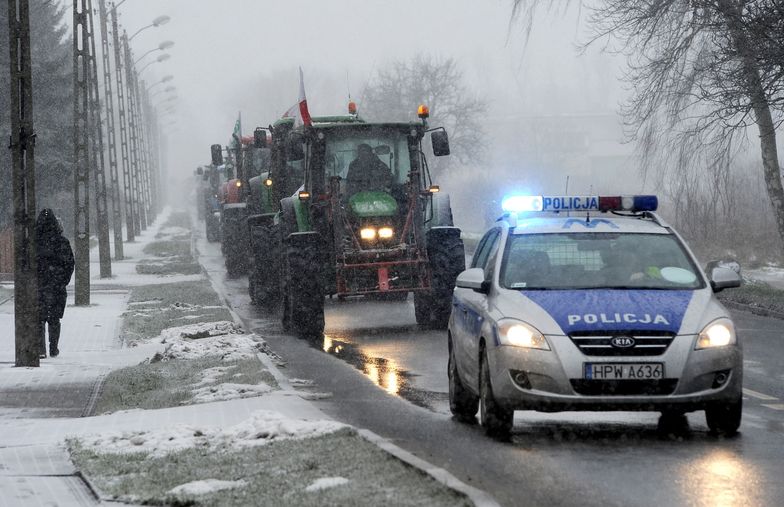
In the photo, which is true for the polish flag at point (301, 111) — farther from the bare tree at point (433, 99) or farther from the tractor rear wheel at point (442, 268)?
the bare tree at point (433, 99)

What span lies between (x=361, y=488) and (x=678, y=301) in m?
3.31

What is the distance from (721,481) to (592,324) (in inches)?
68.1

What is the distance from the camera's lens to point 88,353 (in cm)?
1841

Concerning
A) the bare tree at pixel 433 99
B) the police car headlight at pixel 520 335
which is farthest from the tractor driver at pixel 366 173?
the bare tree at pixel 433 99

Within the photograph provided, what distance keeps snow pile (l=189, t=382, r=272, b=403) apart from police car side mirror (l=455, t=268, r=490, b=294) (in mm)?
2648

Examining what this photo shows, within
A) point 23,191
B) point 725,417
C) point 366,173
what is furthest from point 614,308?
point 366,173

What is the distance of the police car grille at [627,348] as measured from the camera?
934cm

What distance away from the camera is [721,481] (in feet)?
26.2

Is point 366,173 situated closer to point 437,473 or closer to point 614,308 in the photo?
point 614,308

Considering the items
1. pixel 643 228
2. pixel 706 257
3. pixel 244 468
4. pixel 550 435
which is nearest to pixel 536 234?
pixel 643 228

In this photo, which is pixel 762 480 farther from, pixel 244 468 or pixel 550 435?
pixel 244 468

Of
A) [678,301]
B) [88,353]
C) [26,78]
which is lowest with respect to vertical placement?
[88,353]

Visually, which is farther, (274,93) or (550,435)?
(274,93)

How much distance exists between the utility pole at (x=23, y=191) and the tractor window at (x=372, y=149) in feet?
17.1
